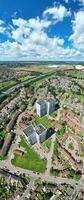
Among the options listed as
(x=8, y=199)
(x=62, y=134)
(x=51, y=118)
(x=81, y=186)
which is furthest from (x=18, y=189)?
(x=51, y=118)

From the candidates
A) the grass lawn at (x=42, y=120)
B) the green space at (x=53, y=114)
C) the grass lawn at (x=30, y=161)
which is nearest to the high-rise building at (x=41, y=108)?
the grass lawn at (x=42, y=120)

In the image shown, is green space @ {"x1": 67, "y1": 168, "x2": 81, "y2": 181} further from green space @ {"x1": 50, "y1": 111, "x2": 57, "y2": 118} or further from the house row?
green space @ {"x1": 50, "y1": 111, "x2": 57, "y2": 118}

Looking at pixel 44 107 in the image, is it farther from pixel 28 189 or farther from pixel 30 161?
pixel 28 189

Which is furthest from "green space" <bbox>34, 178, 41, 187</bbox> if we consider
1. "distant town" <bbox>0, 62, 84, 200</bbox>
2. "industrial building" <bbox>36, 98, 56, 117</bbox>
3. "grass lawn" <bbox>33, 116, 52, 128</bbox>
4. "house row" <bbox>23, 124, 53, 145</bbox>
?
"industrial building" <bbox>36, 98, 56, 117</bbox>

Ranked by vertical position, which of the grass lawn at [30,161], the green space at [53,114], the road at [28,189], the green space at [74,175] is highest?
the green space at [53,114]

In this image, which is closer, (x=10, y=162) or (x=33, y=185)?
(x=33, y=185)

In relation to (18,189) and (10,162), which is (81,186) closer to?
(18,189)

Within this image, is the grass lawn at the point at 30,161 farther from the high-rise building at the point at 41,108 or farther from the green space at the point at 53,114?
the green space at the point at 53,114

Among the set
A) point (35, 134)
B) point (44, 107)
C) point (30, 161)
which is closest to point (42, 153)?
point (30, 161)
